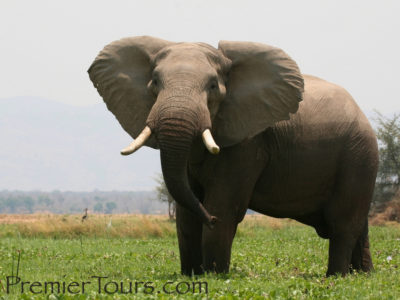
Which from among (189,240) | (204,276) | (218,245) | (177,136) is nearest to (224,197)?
(218,245)

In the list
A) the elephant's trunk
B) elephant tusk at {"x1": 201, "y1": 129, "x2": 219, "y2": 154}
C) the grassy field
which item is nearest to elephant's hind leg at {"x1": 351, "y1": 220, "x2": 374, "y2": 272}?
the grassy field

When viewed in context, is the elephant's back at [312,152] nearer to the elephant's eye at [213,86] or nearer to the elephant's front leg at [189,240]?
the elephant's front leg at [189,240]

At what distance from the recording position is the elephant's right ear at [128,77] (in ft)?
28.8

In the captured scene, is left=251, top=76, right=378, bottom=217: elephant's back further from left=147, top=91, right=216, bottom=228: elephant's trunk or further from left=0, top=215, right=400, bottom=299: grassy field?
left=147, top=91, right=216, bottom=228: elephant's trunk

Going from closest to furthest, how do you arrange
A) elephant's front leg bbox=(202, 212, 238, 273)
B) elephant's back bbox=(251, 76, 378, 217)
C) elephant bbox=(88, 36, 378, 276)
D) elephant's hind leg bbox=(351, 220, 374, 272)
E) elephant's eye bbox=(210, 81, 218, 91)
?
1. elephant bbox=(88, 36, 378, 276)
2. elephant's eye bbox=(210, 81, 218, 91)
3. elephant's front leg bbox=(202, 212, 238, 273)
4. elephant's back bbox=(251, 76, 378, 217)
5. elephant's hind leg bbox=(351, 220, 374, 272)

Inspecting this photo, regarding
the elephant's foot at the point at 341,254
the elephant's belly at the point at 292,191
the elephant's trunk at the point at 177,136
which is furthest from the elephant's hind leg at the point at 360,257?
the elephant's trunk at the point at 177,136

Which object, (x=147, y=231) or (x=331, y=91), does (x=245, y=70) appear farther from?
(x=147, y=231)

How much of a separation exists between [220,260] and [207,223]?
3.34ft

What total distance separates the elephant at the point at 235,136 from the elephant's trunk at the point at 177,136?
11mm

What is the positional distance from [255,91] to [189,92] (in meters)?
1.42

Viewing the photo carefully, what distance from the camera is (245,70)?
891 centimetres

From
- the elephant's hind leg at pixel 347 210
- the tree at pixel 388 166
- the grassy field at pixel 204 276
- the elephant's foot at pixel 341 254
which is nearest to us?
the grassy field at pixel 204 276

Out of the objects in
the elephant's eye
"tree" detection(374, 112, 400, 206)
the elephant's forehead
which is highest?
the elephant's forehead

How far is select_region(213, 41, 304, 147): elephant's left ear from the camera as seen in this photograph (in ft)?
28.1
